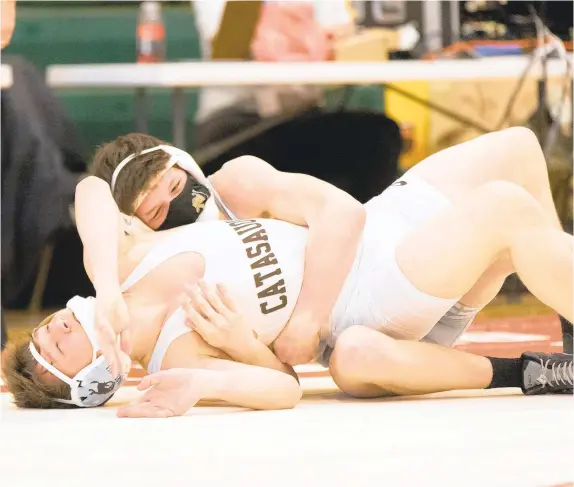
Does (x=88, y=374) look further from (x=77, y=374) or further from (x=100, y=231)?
(x=100, y=231)

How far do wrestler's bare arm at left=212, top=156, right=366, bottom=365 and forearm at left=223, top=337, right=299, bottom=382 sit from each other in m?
0.03

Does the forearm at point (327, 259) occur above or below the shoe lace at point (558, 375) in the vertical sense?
above

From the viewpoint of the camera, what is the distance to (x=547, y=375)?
1.89 m

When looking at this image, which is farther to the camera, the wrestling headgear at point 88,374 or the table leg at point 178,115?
the table leg at point 178,115

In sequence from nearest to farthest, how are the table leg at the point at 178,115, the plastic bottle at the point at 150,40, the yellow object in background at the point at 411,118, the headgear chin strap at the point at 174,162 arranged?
the headgear chin strap at the point at 174,162, the table leg at the point at 178,115, the plastic bottle at the point at 150,40, the yellow object in background at the point at 411,118

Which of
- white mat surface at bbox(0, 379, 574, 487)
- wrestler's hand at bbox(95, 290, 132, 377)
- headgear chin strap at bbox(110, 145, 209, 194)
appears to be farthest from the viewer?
headgear chin strap at bbox(110, 145, 209, 194)

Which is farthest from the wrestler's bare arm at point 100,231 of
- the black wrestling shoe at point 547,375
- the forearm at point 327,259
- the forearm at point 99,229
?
the black wrestling shoe at point 547,375

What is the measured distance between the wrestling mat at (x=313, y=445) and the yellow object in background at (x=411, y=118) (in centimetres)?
246

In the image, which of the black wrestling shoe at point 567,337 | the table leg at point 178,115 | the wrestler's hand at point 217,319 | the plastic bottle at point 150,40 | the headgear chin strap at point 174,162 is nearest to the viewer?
the wrestler's hand at point 217,319

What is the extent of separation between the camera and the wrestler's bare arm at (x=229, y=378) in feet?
5.42

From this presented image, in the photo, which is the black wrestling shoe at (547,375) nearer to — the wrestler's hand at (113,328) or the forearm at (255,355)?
the forearm at (255,355)

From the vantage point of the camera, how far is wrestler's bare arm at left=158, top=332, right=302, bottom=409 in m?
1.65

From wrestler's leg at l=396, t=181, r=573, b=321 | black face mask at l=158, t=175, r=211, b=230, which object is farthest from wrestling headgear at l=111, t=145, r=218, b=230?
wrestler's leg at l=396, t=181, r=573, b=321

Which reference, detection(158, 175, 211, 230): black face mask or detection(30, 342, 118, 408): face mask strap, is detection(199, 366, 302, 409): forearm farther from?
detection(158, 175, 211, 230): black face mask
